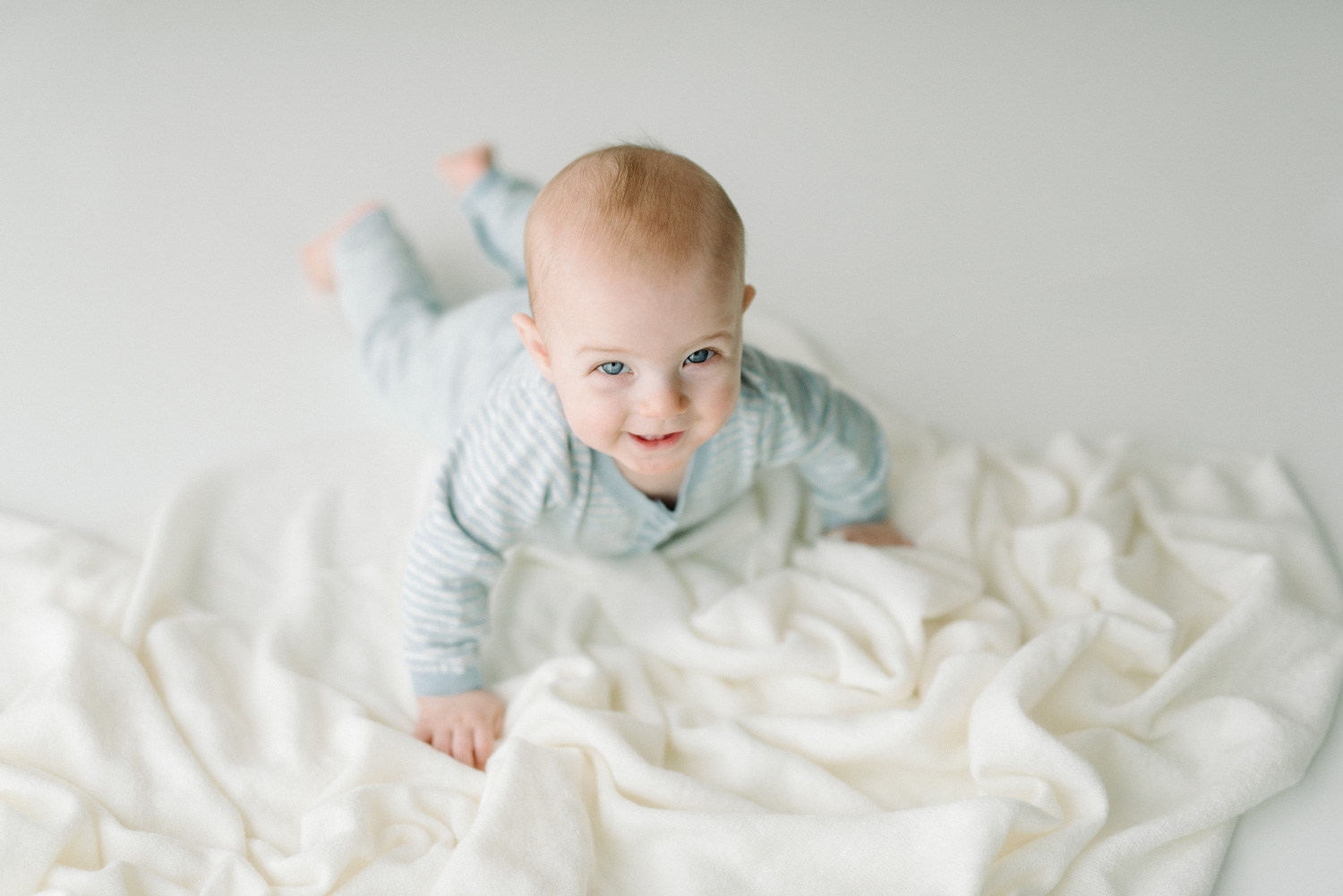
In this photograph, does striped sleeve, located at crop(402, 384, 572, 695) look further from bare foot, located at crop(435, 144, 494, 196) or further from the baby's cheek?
bare foot, located at crop(435, 144, 494, 196)

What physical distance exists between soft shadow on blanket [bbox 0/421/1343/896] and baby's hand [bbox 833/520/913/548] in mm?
27

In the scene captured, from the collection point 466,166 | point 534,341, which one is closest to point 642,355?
point 534,341

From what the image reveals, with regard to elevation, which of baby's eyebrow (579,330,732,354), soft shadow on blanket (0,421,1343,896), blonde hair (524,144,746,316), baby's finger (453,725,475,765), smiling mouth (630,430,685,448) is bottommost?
baby's finger (453,725,475,765)

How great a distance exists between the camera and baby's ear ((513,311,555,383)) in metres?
0.88

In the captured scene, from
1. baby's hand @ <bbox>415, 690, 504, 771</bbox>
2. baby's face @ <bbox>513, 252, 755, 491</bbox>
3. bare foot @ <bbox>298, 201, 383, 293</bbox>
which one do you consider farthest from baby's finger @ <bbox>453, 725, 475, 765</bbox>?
bare foot @ <bbox>298, 201, 383, 293</bbox>

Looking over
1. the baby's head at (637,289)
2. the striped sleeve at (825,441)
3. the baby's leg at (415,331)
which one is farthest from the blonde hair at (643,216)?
the baby's leg at (415,331)

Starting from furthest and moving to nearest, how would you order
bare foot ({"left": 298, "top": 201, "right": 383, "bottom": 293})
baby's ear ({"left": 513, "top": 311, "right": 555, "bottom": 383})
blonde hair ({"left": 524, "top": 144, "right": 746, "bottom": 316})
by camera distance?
bare foot ({"left": 298, "top": 201, "right": 383, "bottom": 293}), baby's ear ({"left": 513, "top": 311, "right": 555, "bottom": 383}), blonde hair ({"left": 524, "top": 144, "right": 746, "bottom": 316})

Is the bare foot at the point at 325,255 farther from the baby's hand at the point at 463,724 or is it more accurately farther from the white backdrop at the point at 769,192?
the baby's hand at the point at 463,724

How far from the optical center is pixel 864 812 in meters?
0.91

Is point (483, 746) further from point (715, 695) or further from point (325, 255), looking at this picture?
point (325, 255)

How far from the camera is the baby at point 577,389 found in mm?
788

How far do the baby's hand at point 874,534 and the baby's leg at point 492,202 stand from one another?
0.49 metres

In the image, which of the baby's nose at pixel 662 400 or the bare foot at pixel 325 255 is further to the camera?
the bare foot at pixel 325 255

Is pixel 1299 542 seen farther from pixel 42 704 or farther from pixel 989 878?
pixel 42 704
